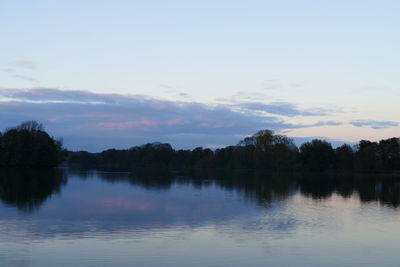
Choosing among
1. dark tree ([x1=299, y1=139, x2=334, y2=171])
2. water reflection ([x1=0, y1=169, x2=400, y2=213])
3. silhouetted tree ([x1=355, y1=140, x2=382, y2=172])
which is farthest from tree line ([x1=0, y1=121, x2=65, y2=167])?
silhouetted tree ([x1=355, y1=140, x2=382, y2=172])

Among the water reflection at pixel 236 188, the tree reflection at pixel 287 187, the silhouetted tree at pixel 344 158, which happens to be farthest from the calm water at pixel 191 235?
the silhouetted tree at pixel 344 158

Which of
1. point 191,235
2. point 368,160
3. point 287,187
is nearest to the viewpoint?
point 191,235

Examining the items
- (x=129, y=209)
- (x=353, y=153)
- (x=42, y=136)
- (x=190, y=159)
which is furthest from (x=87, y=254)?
(x=190, y=159)

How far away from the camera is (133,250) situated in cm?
1378

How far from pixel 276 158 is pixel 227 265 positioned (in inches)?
4150

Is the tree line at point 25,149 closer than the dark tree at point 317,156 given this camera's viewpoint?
Yes

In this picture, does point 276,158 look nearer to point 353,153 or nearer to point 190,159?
point 353,153

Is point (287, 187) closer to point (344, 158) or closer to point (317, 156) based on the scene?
point (344, 158)

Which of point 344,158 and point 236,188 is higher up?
point 344,158

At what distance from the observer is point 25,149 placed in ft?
302

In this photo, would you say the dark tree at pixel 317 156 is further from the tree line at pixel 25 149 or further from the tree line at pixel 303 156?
the tree line at pixel 25 149

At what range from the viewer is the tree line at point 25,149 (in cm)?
9143

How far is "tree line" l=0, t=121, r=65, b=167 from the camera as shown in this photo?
300 feet

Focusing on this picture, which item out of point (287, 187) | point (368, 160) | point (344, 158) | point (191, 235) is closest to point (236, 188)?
point (287, 187)
